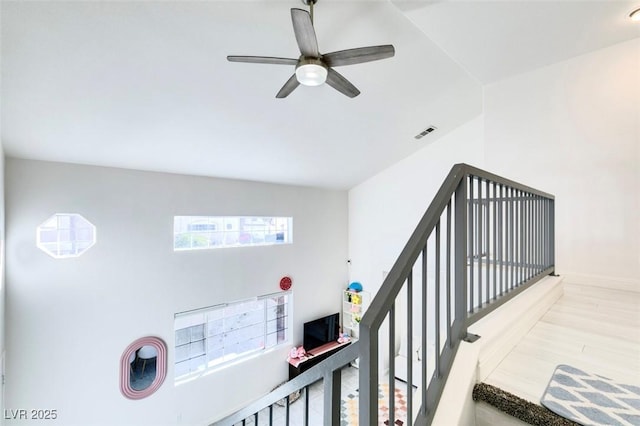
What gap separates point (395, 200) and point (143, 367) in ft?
18.4

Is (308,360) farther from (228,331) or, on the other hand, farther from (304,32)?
(304,32)

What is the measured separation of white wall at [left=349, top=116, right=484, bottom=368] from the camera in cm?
538

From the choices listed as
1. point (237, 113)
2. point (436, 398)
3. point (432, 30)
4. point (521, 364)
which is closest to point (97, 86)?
point (237, 113)

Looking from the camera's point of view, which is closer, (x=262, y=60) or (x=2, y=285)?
(x=262, y=60)

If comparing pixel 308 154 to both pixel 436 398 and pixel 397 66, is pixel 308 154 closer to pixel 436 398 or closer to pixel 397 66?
pixel 397 66

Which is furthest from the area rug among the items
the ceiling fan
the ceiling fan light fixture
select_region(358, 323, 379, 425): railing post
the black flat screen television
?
the black flat screen television

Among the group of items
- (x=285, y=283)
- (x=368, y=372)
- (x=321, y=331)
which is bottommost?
(x=321, y=331)

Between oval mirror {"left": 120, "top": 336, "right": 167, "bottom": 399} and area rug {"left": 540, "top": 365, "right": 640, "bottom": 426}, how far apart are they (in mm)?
4925

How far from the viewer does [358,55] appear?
2.01 meters

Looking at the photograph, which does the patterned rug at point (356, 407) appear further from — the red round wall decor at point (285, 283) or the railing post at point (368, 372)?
the railing post at point (368, 372)

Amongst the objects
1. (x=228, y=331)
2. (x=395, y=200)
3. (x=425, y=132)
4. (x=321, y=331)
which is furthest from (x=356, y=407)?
(x=425, y=132)

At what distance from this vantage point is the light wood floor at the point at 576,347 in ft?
3.97

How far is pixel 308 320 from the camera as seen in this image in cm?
628

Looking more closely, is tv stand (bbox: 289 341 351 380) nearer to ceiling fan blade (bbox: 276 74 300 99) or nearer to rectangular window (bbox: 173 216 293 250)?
rectangular window (bbox: 173 216 293 250)
